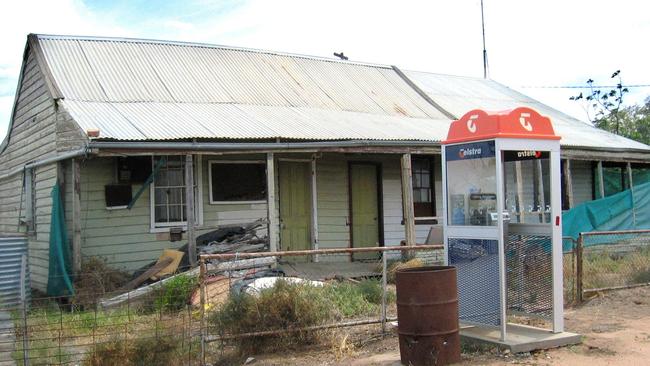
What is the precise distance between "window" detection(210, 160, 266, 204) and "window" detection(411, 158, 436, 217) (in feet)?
13.5

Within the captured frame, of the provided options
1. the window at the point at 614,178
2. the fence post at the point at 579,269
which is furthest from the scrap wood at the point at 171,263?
the window at the point at 614,178

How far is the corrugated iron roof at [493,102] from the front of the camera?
18406 millimetres

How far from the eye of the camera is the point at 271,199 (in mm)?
12398

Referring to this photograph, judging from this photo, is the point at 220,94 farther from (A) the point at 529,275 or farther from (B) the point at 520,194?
(A) the point at 529,275

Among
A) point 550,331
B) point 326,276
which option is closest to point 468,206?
point 550,331

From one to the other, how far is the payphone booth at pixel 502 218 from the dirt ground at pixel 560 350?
0.42 meters

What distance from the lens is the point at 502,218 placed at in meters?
7.12

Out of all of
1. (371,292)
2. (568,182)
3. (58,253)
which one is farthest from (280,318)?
(568,182)

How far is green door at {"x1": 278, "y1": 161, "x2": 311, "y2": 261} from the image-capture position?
14.3 meters

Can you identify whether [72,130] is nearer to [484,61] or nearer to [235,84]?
[235,84]

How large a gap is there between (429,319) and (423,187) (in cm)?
1006

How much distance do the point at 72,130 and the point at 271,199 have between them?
3751mm

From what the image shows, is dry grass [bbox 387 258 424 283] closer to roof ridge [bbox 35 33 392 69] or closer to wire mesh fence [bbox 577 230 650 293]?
wire mesh fence [bbox 577 230 650 293]

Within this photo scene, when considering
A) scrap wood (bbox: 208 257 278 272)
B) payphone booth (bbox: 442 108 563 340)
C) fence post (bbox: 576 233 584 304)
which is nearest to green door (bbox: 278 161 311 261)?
scrap wood (bbox: 208 257 278 272)
